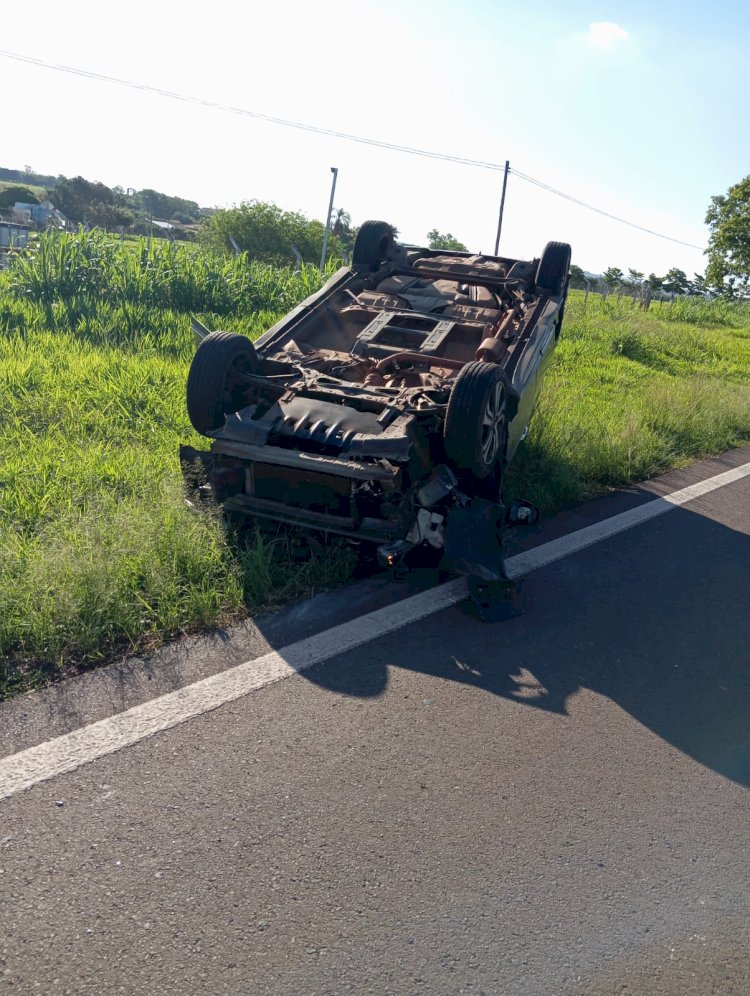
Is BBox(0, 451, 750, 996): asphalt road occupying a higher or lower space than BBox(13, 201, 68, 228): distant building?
lower

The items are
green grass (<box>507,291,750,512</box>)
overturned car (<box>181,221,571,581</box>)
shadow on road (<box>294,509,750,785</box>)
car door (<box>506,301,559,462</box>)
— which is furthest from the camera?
green grass (<box>507,291,750,512</box>)

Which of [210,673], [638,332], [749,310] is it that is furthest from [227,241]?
[210,673]

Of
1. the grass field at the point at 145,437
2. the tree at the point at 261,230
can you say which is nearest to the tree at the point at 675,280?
the tree at the point at 261,230

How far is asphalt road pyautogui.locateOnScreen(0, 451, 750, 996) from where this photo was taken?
2.36m

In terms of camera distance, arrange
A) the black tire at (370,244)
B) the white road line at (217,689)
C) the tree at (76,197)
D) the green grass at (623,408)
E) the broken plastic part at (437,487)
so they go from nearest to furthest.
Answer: the white road line at (217,689) < the broken plastic part at (437,487) < the green grass at (623,408) < the black tire at (370,244) < the tree at (76,197)

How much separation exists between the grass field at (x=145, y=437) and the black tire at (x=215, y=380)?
1.62 ft

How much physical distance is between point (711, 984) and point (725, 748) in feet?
4.36

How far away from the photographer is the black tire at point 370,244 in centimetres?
755

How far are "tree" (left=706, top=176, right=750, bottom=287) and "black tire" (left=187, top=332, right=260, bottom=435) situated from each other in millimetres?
47138

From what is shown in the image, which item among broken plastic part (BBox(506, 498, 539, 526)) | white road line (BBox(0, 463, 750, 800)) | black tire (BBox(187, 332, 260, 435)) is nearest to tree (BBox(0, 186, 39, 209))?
black tire (BBox(187, 332, 260, 435))

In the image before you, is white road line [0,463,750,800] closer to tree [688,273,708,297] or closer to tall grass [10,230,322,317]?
tall grass [10,230,322,317]

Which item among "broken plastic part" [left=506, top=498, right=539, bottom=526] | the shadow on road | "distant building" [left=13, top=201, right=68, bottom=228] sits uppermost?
"distant building" [left=13, top=201, right=68, bottom=228]

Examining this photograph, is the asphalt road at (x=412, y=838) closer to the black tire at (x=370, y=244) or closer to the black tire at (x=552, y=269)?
the black tire at (x=552, y=269)

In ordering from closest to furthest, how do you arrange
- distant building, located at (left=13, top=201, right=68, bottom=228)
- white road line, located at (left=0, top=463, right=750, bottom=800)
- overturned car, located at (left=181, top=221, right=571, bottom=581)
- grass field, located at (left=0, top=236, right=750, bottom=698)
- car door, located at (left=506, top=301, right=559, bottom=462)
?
white road line, located at (left=0, top=463, right=750, bottom=800), grass field, located at (left=0, top=236, right=750, bottom=698), overturned car, located at (left=181, top=221, right=571, bottom=581), car door, located at (left=506, top=301, right=559, bottom=462), distant building, located at (left=13, top=201, right=68, bottom=228)
